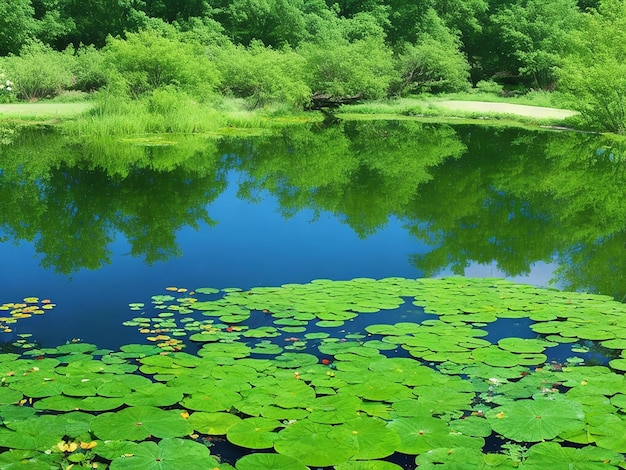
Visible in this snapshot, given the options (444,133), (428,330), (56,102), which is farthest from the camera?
(56,102)

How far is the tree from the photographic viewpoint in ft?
74.7

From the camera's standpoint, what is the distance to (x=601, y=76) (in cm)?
2278

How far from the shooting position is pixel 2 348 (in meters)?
4.77

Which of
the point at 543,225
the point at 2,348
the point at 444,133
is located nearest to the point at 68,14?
the point at 444,133

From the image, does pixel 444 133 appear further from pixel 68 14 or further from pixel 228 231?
pixel 68 14

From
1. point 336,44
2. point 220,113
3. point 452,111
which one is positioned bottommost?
point 452,111

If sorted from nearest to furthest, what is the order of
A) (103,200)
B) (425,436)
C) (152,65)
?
(425,436)
(103,200)
(152,65)

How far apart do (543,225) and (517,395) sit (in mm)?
6489

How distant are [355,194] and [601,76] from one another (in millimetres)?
14523

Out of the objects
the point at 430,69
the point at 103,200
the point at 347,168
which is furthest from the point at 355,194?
the point at 430,69

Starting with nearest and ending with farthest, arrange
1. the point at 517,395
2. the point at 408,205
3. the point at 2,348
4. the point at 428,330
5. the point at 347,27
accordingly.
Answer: the point at 517,395, the point at 2,348, the point at 428,330, the point at 408,205, the point at 347,27

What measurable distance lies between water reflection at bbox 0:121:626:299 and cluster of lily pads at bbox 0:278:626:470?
1.87m

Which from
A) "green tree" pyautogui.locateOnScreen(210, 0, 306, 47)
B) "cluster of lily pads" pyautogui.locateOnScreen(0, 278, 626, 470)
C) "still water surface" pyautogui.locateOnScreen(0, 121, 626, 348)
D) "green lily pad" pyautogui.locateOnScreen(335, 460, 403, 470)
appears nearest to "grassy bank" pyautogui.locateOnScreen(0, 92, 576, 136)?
"still water surface" pyautogui.locateOnScreen(0, 121, 626, 348)

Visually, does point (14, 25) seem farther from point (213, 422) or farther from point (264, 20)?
point (213, 422)
